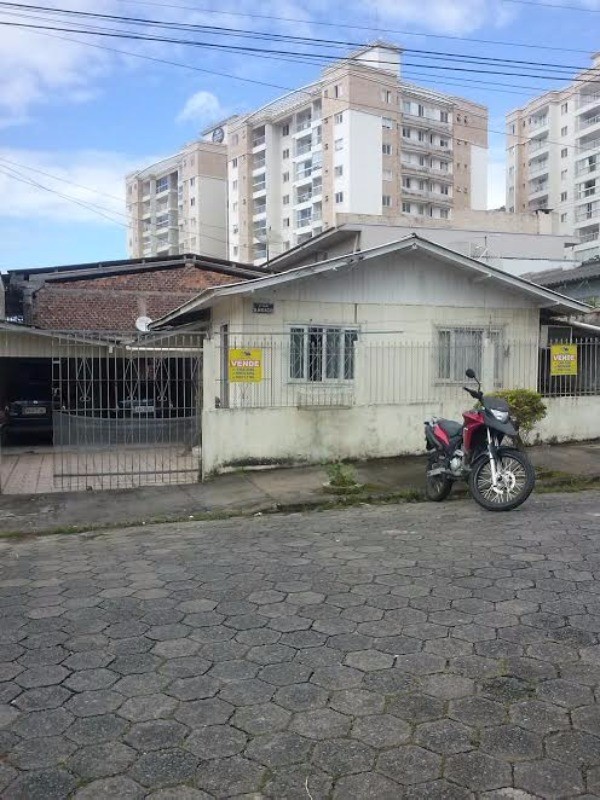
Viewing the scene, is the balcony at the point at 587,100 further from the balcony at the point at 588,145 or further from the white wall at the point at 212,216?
the white wall at the point at 212,216

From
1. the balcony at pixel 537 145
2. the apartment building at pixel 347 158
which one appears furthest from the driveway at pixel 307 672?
the balcony at pixel 537 145

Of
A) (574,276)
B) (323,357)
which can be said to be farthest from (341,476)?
(574,276)

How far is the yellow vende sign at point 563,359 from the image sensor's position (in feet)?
38.0

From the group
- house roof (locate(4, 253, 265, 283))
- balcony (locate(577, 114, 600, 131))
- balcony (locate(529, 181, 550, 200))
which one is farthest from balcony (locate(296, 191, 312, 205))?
house roof (locate(4, 253, 265, 283))

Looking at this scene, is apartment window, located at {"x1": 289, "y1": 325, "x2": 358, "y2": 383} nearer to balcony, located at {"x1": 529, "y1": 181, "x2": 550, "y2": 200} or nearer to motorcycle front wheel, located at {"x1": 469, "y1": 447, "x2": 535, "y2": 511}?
motorcycle front wheel, located at {"x1": 469, "y1": 447, "x2": 535, "y2": 511}

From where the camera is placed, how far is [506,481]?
7.18 meters

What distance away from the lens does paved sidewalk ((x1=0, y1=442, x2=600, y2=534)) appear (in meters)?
7.75

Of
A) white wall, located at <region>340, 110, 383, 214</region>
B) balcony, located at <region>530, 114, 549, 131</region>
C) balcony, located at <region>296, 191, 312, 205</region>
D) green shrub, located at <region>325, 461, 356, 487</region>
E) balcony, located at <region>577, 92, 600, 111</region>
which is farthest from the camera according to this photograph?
balcony, located at <region>530, 114, 549, 131</region>

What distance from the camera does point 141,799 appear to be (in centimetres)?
240

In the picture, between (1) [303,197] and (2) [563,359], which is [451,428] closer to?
(2) [563,359]

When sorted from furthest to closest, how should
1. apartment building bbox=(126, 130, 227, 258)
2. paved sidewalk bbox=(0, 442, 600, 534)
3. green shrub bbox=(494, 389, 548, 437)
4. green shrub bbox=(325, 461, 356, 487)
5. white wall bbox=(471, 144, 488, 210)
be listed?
1. apartment building bbox=(126, 130, 227, 258)
2. white wall bbox=(471, 144, 488, 210)
3. green shrub bbox=(494, 389, 548, 437)
4. green shrub bbox=(325, 461, 356, 487)
5. paved sidewalk bbox=(0, 442, 600, 534)

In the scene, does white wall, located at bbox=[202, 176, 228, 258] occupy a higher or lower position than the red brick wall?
higher

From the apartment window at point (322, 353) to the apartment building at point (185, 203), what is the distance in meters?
74.3

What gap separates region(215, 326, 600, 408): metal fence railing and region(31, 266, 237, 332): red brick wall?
10761 mm
